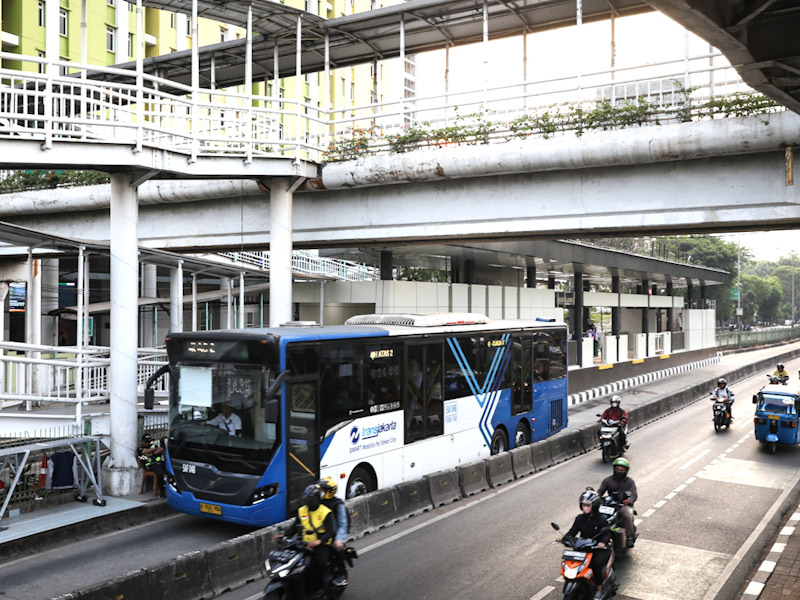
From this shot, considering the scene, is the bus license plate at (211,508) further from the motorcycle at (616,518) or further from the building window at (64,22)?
the building window at (64,22)

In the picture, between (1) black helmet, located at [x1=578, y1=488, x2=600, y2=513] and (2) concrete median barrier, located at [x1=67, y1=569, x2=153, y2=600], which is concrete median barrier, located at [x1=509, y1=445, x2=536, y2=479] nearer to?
(1) black helmet, located at [x1=578, y1=488, x2=600, y2=513]

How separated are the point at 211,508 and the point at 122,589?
3819 millimetres

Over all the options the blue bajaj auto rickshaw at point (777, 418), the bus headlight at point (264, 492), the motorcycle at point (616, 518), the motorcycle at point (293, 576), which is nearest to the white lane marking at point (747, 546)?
the motorcycle at point (616, 518)

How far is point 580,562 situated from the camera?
8.57 meters

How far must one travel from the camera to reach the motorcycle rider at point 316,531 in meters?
8.26

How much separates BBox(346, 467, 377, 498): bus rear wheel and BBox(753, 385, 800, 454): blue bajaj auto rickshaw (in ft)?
37.3

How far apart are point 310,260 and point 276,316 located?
12229 mm

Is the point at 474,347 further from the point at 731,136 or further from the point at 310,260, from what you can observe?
the point at 310,260

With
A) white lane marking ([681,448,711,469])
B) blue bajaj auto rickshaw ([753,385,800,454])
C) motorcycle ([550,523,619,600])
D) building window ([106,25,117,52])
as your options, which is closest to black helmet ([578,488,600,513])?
motorcycle ([550,523,619,600])

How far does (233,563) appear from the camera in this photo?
955 cm

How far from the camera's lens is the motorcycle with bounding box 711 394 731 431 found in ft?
73.3

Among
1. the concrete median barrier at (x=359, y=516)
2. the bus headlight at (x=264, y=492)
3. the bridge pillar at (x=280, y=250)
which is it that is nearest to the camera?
the bus headlight at (x=264, y=492)

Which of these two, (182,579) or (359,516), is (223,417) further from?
(182,579)

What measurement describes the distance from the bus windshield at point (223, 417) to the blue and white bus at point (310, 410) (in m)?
0.02
